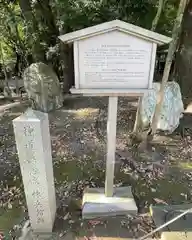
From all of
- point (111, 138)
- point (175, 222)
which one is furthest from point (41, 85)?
point (175, 222)

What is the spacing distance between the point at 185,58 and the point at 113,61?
3.38 m

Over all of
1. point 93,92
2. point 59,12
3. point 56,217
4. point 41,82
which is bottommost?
point 56,217

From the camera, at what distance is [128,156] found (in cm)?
446

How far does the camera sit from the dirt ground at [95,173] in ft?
9.89

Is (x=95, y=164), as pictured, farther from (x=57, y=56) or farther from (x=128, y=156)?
(x=57, y=56)

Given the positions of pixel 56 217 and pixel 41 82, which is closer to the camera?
pixel 56 217

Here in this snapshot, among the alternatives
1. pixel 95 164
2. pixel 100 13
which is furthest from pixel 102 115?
pixel 100 13

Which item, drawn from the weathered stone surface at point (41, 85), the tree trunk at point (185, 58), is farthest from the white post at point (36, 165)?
the tree trunk at point (185, 58)

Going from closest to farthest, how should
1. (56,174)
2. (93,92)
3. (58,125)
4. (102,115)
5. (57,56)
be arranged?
(93,92) < (56,174) < (58,125) < (102,115) < (57,56)

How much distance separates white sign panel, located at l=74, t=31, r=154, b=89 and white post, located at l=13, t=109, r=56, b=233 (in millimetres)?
583

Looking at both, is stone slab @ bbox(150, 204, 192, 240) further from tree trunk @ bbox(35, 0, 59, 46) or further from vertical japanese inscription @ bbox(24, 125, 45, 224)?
tree trunk @ bbox(35, 0, 59, 46)

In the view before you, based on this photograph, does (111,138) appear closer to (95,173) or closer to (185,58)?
(95,173)

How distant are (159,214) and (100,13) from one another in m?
5.90

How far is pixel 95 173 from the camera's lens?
13.1ft
